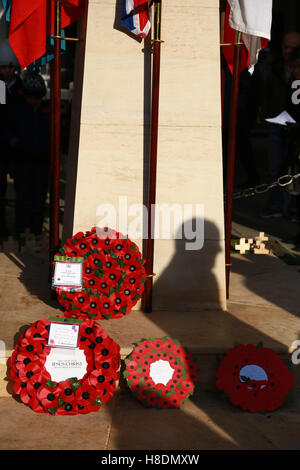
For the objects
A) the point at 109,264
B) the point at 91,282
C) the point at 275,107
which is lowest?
the point at 91,282

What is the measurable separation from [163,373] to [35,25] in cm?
273

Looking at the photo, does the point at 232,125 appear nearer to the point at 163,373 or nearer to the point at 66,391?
the point at 163,373

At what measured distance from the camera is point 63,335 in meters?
4.75

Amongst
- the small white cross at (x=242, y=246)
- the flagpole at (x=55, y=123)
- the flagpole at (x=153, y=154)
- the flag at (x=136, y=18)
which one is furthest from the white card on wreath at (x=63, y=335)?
the small white cross at (x=242, y=246)

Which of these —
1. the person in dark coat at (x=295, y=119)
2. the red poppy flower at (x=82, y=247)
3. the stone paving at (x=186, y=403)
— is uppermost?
the person in dark coat at (x=295, y=119)

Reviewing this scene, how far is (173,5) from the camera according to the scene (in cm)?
550

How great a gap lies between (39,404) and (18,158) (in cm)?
384

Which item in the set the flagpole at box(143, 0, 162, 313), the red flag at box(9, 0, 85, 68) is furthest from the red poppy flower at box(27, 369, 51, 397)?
the red flag at box(9, 0, 85, 68)

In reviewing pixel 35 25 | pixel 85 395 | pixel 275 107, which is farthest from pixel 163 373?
pixel 275 107

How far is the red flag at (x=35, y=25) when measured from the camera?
18.5ft

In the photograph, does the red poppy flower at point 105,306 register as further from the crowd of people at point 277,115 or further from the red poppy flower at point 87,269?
the crowd of people at point 277,115

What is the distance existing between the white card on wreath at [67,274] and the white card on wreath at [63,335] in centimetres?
61

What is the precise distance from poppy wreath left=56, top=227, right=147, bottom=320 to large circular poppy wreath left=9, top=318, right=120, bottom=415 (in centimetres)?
57

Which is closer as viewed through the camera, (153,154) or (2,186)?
(153,154)
